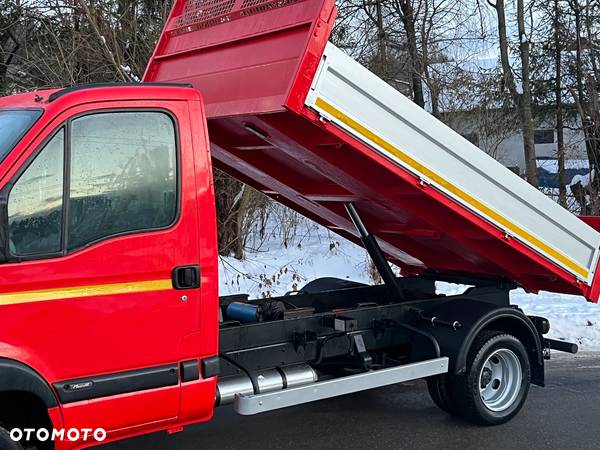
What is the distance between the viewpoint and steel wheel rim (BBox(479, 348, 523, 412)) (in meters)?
5.69

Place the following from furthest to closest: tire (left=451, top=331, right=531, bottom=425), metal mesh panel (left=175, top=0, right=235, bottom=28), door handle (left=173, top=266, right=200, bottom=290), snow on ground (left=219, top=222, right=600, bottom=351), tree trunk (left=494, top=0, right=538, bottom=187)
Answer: tree trunk (left=494, top=0, right=538, bottom=187) < snow on ground (left=219, top=222, right=600, bottom=351) < tire (left=451, top=331, right=531, bottom=425) < metal mesh panel (left=175, top=0, right=235, bottom=28) < door handle (left=173, top=266, right=200, bottom=290)

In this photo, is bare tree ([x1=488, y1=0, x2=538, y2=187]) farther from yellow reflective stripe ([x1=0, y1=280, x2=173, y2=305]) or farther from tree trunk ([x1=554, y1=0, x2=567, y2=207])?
yellow reflective stripe ([x1=0, y1=280, x2=173, y2=305])

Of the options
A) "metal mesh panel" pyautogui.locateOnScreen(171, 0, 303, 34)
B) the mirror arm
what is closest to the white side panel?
"metal mesh panel" pyautogui.locateOnScreen(171, 0, 303, 34)

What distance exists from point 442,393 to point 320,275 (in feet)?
24.7

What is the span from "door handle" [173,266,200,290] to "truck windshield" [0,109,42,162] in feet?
3.48

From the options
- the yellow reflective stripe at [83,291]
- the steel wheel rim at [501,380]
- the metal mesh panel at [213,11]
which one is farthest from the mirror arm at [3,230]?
the steel wheel rim at [501,380]

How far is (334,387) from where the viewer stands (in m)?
4.76

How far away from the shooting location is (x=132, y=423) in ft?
12.8

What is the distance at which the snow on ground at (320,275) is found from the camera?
8.75 meters

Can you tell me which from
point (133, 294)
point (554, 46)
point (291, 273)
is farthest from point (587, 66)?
point (133, 294)

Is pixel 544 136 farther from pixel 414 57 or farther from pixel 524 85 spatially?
pixel 414 57

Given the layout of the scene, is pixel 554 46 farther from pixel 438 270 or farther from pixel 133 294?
pixel 133 294

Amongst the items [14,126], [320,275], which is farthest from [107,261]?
[320,275]

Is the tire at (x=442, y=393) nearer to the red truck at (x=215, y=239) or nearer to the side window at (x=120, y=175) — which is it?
the red truck at (x=215, y=239)
